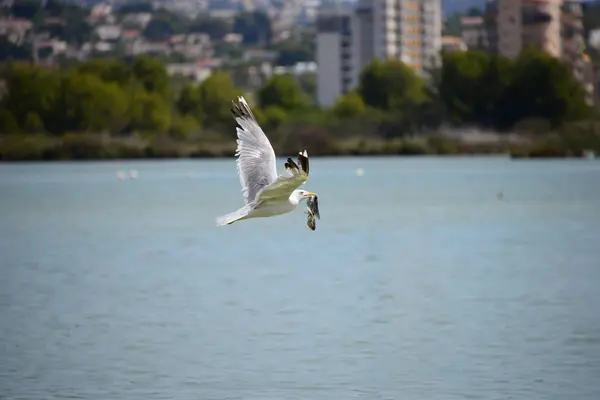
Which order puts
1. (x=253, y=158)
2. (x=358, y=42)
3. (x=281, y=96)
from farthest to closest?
(x=358, y=42) < (x=281, y=96) < (x=253, y=158)

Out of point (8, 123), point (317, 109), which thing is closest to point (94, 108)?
point (8, 123)

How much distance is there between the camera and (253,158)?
19422 millimetres

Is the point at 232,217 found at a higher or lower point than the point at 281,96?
higher

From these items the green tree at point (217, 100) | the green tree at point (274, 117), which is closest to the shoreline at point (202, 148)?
the green tree at point (274, 117)

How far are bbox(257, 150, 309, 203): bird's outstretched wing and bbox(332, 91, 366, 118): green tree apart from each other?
311 feet

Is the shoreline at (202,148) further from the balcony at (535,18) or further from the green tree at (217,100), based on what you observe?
the balcony at (535,18)

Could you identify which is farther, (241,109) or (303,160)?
(241,109)

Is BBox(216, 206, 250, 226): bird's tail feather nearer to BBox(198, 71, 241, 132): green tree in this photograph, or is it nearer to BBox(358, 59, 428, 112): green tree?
BBox(198, 71, 241, 132): green tree

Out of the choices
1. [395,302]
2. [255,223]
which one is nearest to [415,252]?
[395,302]

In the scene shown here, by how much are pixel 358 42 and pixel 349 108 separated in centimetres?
6253

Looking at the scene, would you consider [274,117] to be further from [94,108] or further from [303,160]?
[303,160]

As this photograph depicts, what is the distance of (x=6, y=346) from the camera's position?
23766 millimetres

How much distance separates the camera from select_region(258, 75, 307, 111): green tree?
125m

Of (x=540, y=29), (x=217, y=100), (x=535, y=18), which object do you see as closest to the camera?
(x=217, y=100)
